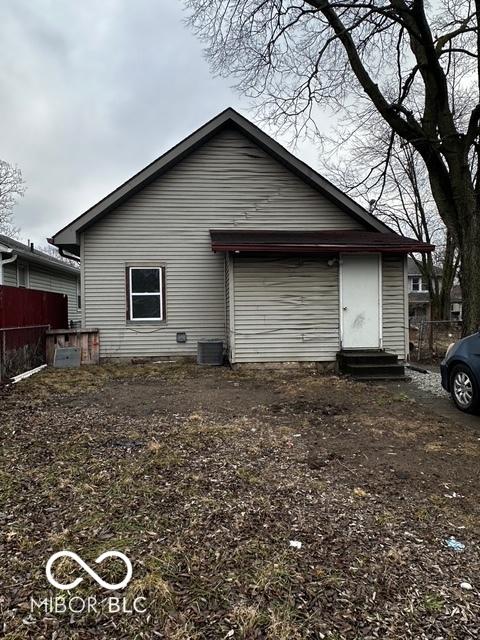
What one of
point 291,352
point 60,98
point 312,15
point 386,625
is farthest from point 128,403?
point 60,98

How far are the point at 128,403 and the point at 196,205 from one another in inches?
243

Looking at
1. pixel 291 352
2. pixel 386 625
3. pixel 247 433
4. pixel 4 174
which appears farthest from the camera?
pixel 4 174

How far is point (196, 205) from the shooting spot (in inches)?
432

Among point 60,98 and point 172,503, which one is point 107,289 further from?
point 172,503

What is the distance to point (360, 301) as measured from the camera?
987cm

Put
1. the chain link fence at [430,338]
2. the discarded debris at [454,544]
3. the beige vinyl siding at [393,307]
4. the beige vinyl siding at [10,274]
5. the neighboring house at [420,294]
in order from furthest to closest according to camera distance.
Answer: the neighboring house at [420,294] < the beige vinyl siding at [10,274] < the chain link fence at [430,338] < the beige vinyl siding at [393,307] < the discarded debris at [454,544]

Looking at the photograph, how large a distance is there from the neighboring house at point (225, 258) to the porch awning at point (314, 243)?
0.35 ft

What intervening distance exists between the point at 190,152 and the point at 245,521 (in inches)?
386

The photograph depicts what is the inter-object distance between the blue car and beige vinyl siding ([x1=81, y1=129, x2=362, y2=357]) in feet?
18.5

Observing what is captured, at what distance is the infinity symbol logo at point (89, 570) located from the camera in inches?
86.8

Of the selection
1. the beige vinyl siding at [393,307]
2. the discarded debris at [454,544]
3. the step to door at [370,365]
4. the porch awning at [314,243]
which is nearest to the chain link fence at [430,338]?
the beige vinyl siding at [393,307]

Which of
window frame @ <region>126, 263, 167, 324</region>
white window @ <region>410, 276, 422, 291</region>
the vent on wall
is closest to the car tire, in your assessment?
the vent on wall

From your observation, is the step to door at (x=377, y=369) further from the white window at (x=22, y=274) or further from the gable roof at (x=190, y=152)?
the white window at (x=22, y=274)

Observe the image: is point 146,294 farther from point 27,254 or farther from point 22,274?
point 22,274
